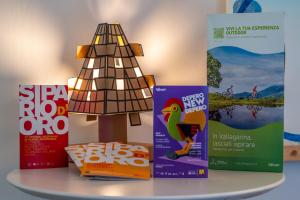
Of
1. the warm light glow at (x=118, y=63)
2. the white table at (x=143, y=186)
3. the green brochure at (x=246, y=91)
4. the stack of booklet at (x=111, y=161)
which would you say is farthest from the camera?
the warm light glow at (x=118, y=63)

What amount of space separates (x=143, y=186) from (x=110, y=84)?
38cm

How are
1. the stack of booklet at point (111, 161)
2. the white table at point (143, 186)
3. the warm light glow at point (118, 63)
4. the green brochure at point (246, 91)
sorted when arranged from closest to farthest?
the white table at point (143, 186), the stack of booklet at point (111, 161), the green brochure at point (246, 91), the warm light glow at point (118, 63)

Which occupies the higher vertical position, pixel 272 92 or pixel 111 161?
pixel 272 92

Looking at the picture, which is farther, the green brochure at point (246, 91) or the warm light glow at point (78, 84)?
the warm light glow at point (78, 84)

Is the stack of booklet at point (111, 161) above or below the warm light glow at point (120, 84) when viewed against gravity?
below

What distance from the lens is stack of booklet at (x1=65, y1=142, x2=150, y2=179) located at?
1094 mm

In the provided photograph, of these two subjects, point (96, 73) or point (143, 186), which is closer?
point (143, 186)

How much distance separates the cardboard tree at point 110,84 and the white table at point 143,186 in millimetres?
214

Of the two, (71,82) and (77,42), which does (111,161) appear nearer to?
(71,82)

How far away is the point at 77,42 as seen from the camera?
148 cm

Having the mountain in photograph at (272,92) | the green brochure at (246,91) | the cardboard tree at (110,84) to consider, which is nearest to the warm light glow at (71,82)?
the cardboard tree at (110,84)

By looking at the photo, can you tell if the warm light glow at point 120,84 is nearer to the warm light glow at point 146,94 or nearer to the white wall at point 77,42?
the warm light glow at point 146,94

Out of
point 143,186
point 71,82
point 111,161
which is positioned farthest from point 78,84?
point 143,186

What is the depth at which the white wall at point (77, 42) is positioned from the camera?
141 centimetres
